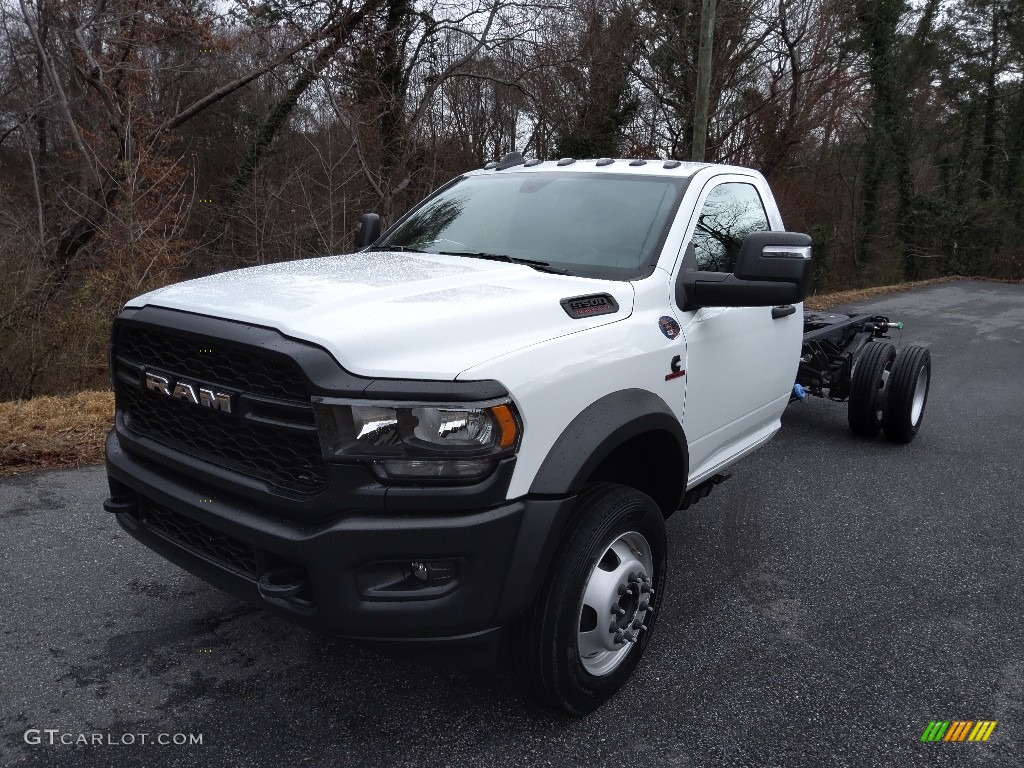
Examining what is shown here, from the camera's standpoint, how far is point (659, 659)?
317cm

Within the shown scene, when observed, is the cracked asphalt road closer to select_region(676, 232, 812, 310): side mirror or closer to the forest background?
select_region(676, 232, 812, 310): side mirror

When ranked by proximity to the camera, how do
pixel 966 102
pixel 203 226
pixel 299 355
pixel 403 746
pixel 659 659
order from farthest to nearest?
pixel 966 102 → pixel 203 226 → pixel 659 659 → pixel 403 746 → pixel 299 355

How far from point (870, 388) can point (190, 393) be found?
199 inches

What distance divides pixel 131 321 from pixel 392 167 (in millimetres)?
13126

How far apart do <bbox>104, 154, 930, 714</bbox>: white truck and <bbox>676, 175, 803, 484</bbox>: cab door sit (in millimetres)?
25

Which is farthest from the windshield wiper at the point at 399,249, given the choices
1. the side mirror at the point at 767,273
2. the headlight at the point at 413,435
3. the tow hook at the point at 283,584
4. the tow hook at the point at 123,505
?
the tow hook at the point at 283,584

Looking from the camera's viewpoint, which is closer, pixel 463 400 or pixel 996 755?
pixel 463 400

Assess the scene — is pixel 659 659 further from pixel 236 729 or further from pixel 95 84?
pixel 95 84

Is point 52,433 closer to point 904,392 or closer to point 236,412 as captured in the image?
point 236,412

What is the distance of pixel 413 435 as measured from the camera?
7.42 feet

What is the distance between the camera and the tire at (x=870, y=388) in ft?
19.7

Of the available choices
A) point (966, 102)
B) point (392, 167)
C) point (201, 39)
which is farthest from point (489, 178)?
point (966, 102)

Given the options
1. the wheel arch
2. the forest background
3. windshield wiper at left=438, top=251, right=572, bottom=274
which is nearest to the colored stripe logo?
the wheel arch

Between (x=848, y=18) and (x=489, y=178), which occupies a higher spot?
(x=848, y=18)
